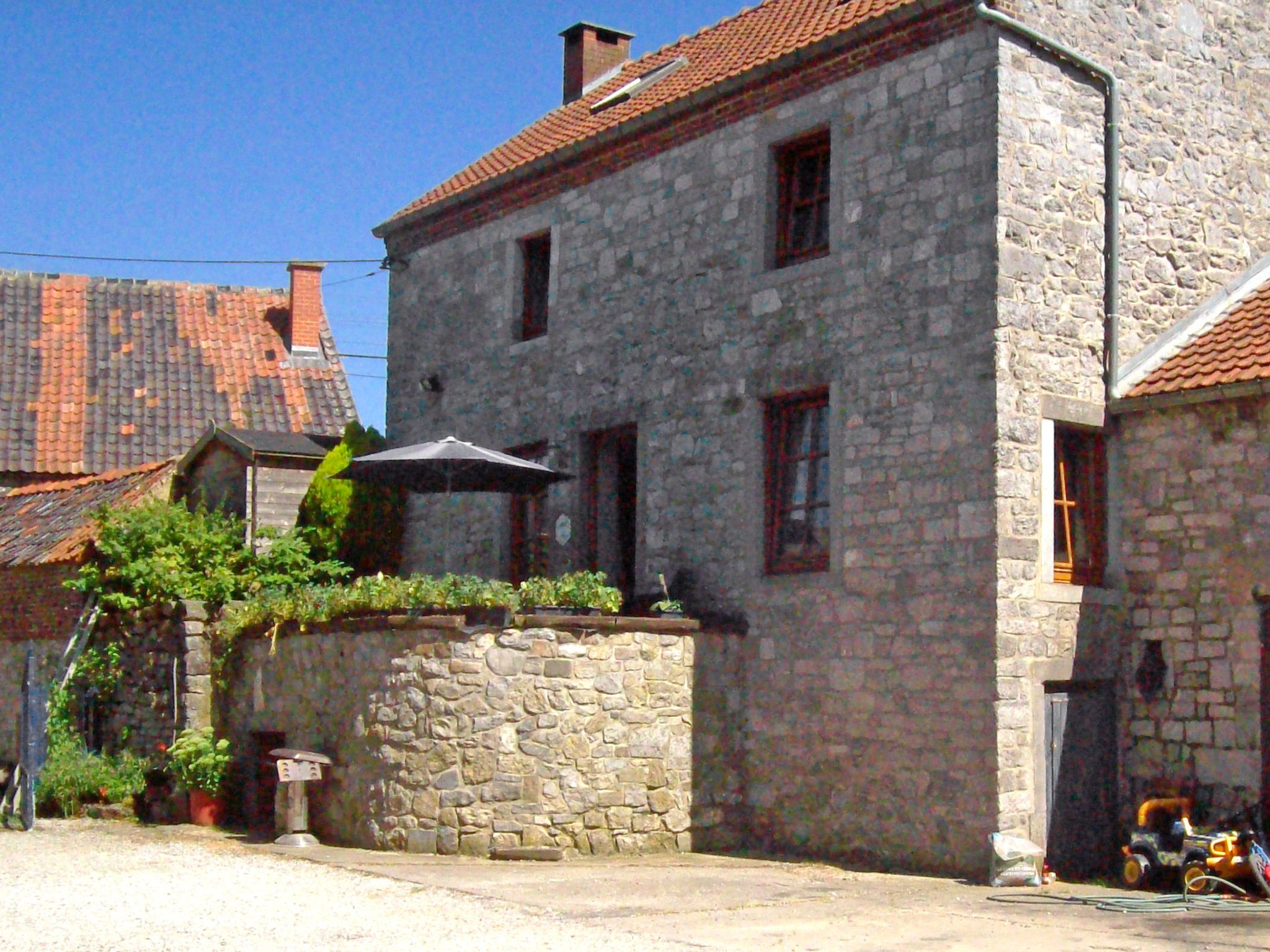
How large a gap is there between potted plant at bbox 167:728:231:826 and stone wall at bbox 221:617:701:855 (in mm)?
1715

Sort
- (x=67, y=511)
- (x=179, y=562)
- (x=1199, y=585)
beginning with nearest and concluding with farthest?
(x=1199, y=585)
(x=179, y=562)
(x=67, y=511)

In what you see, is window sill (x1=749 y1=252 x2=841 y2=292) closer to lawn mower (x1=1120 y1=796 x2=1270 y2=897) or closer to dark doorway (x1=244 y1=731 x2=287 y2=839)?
lawn mower (x1=1120 y1=796 x2=1270 y2=897)

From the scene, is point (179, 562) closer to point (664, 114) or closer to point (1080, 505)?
point (664, 114)

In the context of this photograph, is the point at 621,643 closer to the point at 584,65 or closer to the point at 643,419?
the point at 643,419

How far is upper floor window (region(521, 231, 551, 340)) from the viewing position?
16.9 meters

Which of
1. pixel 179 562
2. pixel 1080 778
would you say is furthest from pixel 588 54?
pixel 1080 778

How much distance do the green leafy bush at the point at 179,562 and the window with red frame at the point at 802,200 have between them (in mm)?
6001

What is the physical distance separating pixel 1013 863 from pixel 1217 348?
434 cm

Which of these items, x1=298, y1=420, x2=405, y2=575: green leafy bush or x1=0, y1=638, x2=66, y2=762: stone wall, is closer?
x1=298, y1=420, x2=405, y2=575: green leafy bush

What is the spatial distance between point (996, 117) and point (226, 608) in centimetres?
864

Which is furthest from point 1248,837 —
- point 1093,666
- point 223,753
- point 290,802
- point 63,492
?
point 63,492

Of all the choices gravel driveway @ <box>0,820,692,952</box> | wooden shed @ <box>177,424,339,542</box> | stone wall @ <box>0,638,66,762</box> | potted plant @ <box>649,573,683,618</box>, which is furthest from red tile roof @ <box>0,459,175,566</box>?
potted plant @ <box>649,573,683,618</box>

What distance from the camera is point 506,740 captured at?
12.6 meters

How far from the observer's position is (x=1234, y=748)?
37.9ft
